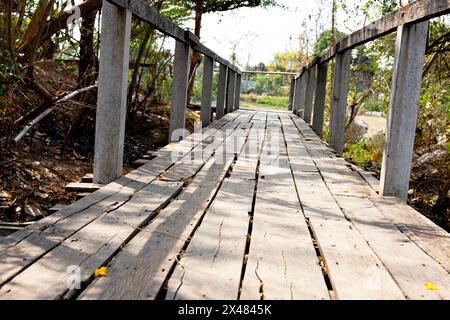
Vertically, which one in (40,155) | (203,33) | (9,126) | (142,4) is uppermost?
(203,33)

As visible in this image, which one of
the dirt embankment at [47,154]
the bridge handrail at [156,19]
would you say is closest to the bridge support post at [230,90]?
the dirt embankment at [47,154]

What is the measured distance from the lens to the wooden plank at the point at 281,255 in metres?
1.68

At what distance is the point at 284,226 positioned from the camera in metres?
2.44

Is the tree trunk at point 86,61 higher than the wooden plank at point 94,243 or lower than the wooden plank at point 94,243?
higher

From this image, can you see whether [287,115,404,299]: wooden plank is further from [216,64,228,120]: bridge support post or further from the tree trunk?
[216,64,228,120]: bridge support post

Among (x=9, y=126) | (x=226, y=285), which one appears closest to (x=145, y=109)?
(x=9, y=126)

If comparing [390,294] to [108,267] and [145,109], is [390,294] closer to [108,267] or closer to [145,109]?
[108,267]

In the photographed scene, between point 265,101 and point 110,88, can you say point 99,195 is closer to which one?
point 110,88

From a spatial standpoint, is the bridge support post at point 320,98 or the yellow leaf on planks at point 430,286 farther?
the bridge support post at point 320,98

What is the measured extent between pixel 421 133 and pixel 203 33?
252 inches

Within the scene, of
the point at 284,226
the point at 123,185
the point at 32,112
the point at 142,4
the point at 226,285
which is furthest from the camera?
the point at 32,112

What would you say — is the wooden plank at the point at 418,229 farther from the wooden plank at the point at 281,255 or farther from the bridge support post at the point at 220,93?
the bridge support post at the point at 220,93

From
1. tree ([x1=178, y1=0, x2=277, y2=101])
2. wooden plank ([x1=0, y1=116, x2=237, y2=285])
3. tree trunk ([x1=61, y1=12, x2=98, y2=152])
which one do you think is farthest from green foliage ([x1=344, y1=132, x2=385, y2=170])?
wooden plank ([x1=0, y1=116, x2=237, y2=285])

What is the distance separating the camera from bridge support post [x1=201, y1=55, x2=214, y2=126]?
25.4 ft
